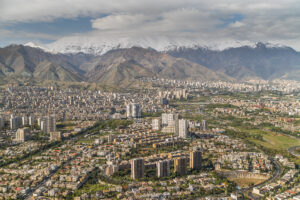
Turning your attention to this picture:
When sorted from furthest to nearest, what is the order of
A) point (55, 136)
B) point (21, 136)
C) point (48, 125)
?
point (48, 125) < point (55, 136) < point (21, 136)

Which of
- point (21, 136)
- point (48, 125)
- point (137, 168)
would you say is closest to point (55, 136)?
point (21, 136)

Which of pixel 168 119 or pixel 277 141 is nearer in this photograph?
pixel 277 141

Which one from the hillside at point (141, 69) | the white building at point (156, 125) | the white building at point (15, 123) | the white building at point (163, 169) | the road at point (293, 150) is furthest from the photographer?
the hillside at point (141, 69)

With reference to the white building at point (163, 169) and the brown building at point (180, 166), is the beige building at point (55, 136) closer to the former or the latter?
the white building at point (163, 169)

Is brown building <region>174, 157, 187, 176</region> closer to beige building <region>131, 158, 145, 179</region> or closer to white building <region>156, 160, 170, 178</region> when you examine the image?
white building <region>156, 160, 170, 178</region>

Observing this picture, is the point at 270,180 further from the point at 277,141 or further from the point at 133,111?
the point at 133,111

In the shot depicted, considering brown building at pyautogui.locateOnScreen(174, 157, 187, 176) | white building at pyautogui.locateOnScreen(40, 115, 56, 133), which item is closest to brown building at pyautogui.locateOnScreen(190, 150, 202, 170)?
brown building at pyautogui.locateOnScreen(174, 157, 187, 176)

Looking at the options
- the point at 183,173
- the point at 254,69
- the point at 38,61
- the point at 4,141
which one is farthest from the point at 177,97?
the point at 254,69

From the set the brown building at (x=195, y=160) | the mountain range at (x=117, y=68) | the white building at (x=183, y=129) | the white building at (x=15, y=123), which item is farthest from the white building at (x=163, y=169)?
the mountain range at (x=117, y=68)

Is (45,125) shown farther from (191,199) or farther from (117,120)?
(191,199)

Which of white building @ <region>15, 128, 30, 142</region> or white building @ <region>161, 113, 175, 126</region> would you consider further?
white building @ <region>161, 113, 175, 126</region>

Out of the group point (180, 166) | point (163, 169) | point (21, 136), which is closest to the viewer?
point (163, 169)

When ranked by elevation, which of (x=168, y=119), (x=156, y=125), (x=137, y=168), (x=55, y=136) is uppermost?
(x=168, y=119)
